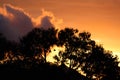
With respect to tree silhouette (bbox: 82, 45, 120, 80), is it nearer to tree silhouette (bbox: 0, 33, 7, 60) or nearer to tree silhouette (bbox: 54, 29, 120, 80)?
tree silhouette (bbox: 54, 29, 120, 80)

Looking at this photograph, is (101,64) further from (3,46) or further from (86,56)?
(3,46)

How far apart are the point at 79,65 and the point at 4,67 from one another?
3320 centimetres

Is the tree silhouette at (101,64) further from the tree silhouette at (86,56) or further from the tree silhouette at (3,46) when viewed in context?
the tree silhouette at (3,46)

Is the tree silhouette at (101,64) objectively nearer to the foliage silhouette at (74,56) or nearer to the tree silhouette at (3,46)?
the foliage silhouette at (74,56)

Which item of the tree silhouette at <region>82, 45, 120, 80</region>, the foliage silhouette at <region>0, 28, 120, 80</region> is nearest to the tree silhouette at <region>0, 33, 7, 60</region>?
the foliage silhouette at <region>0, 28, 120, 80</region>

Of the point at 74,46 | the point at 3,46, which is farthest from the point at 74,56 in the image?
the point at 3,46

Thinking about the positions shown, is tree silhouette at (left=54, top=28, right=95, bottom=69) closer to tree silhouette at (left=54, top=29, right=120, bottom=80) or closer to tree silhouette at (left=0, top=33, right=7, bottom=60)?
tree silhouette at (left=54, top=29, right=120, bottom=80)

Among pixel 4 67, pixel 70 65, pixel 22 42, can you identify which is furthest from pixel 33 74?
pixel 22 42

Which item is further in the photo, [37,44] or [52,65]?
[37,44]

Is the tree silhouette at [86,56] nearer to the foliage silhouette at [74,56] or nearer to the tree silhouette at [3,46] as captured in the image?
the foliage silhouette at [74,56]

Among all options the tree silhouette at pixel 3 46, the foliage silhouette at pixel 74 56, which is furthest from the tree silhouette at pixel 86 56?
the tree silhouette at pixel 3 46

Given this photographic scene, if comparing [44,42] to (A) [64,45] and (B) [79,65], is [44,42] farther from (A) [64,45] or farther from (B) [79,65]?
(B) [79,65]

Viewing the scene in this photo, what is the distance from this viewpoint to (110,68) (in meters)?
131

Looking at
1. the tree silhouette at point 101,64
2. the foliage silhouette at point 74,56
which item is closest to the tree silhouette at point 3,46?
the foliage silhouette at point 74,56
